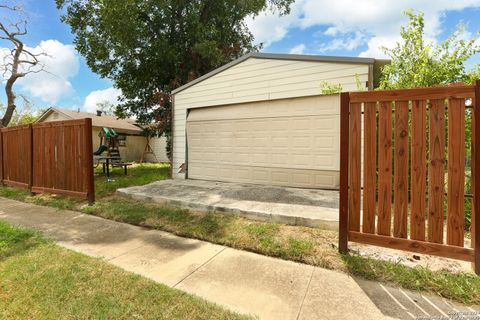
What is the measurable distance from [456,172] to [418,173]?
1.01 ft

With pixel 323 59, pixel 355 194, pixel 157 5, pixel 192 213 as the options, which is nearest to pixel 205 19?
pixel 157 5

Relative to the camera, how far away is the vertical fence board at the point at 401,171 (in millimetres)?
2592

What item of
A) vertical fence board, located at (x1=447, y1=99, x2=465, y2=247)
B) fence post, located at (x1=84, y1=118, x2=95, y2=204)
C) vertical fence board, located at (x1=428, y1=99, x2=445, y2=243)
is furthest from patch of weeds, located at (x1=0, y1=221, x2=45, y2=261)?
vertical fence board, located at (x1=447, y1=99, x2=465, y2=247)

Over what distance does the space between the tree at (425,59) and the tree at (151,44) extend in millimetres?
7947

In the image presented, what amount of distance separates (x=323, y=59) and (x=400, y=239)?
14.9ft

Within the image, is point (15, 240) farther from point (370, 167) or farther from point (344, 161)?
point (370, 167)

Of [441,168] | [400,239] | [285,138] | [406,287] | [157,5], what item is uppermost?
[157,5]

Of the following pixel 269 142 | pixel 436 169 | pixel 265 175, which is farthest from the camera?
pixel 265 175

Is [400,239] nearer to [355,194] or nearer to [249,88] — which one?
[355,194]

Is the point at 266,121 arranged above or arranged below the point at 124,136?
below

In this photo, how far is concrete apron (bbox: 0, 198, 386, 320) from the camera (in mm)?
2031

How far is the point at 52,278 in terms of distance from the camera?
244 centimetres

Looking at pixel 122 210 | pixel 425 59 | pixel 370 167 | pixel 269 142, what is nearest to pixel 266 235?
pixel 370 167

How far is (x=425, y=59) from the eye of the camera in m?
4.34
